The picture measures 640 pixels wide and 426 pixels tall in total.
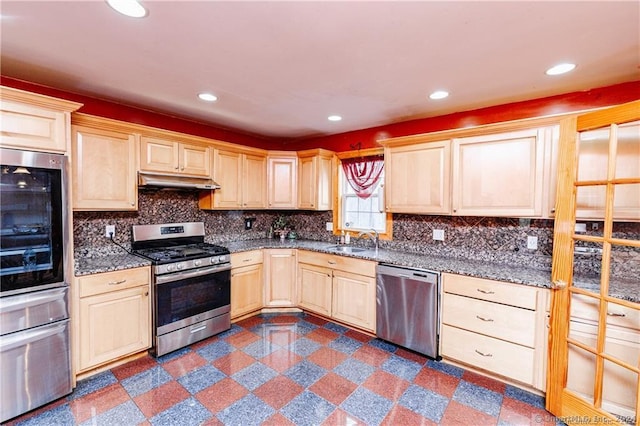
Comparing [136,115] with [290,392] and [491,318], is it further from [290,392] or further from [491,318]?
[491,318]

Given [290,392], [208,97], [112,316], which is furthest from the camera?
[208,97]

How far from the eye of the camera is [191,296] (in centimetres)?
299

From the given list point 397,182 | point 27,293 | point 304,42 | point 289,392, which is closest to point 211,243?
point 27,293

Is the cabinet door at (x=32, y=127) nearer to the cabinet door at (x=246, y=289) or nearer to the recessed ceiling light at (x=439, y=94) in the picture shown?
the cabinet door at (x=246, y=289)

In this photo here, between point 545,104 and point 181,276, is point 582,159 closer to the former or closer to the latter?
point 545,104

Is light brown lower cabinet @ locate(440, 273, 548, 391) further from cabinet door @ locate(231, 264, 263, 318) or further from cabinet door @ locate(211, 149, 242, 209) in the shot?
cabinet door @ locate(211, 149, 242, 209)

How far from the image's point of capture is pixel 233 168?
3781 mm

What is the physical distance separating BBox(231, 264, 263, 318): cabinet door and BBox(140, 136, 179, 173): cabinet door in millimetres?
1361

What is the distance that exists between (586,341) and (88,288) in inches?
143

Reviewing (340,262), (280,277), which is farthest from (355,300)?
(280,277)

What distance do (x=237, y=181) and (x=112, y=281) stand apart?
5.90 feet

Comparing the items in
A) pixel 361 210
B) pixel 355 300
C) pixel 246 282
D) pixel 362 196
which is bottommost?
pixel 355 300

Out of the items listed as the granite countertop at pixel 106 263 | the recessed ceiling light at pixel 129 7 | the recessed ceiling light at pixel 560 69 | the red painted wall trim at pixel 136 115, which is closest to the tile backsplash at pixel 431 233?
the granite countertop at pixel 106 263

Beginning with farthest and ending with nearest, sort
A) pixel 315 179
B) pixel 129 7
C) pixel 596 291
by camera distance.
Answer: pixel 315 179 → pixel 596 291 → pixel 129 7
